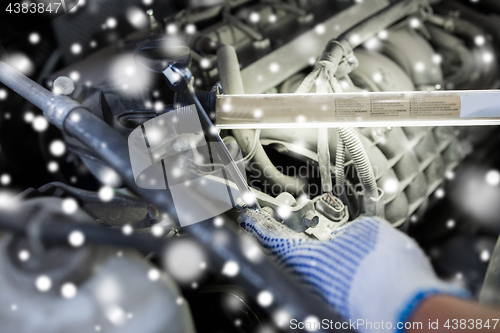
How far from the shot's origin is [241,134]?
99 cm

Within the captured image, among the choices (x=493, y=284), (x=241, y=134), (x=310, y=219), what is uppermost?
(x=241, y=134)

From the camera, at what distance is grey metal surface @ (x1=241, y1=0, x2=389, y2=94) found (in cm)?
114

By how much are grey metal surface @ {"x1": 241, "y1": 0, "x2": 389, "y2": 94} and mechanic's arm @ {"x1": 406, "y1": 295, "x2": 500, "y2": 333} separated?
2.60ft

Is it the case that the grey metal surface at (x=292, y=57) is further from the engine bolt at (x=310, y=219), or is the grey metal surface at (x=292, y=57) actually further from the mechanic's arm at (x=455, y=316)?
the mechanic's arm at (x=455, y=316)

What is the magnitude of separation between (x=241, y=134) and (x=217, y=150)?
6.2 inches

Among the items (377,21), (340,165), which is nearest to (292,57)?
(377,21)

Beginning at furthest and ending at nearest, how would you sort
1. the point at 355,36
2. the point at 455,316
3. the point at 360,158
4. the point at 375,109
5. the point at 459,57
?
the point at 459,57 < the point at 355,36 < the point at 360,158 < the point at 375,109 < the point at 455,316

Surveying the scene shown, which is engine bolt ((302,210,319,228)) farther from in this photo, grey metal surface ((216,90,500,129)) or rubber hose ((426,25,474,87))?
rubber hose ((426,25,474,87))

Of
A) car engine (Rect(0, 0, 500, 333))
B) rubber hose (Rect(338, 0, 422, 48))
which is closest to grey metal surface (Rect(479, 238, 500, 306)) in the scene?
car engine (Rect(0, 0, 500, 333))

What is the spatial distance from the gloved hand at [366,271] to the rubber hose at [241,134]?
399 millimetres

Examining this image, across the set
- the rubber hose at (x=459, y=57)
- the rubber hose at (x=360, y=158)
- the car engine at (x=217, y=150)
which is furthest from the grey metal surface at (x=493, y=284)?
the rubber hose at (x=459, y=57)

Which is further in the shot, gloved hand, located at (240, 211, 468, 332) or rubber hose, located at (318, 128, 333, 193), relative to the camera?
rubber hose, located at (318, 128, 333, 193)

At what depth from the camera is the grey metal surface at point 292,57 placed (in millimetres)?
1143

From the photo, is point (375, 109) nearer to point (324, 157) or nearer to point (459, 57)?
point (324, 157)
